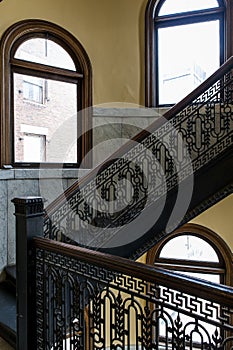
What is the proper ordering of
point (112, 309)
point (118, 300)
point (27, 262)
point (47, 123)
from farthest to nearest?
point (47, 123) → point (27, 262) → point (112, 309) → point (118, 300)

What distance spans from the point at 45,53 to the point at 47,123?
0.95m

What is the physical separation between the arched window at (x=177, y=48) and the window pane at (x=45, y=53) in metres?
1.21

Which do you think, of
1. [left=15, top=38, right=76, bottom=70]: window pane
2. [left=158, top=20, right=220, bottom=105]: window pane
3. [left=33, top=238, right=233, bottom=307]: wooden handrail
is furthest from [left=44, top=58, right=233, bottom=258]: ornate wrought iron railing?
[left=15, top=38, right=76, bottom=70]: window pane

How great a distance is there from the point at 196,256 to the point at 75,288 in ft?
11.6

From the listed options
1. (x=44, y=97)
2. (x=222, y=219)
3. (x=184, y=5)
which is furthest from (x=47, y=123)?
(x=222, y=219)

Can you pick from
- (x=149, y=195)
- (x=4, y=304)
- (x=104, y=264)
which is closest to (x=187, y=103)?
(x=149, y=195)

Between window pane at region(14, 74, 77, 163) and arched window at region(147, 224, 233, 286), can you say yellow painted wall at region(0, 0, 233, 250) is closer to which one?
arched window at region(147, 224, 233, 286)

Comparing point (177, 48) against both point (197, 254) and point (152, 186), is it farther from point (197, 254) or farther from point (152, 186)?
point (197, 254)

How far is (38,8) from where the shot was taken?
4539 mm

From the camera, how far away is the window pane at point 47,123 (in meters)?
4.46

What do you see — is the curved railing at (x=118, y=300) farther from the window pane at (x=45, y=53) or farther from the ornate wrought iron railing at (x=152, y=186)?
the window pane at (x=45, y=53)

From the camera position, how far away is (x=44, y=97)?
468 cm

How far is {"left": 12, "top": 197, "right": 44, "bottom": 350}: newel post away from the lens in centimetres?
234

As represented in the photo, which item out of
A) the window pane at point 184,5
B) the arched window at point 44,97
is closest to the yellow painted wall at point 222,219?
the arched window at point 44,97
